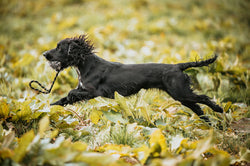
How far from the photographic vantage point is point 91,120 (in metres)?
2.35

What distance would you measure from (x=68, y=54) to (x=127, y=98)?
0.91 metres

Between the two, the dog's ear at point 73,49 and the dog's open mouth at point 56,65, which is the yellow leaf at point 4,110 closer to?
the dog's open mouth at point 56,65

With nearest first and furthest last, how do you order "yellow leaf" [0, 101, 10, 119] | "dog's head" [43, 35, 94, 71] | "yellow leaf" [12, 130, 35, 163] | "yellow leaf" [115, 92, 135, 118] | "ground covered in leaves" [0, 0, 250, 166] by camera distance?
"yellow leaf" [12, 130, 35, 163] < "ground covered in leaves" [0, 0, 250, 166] < "yellow leaf" [0, 101, 10, 119] < "yellow leaf" [115, 92, 135, 118] < "dog's head" [43, 35, 94, 71]

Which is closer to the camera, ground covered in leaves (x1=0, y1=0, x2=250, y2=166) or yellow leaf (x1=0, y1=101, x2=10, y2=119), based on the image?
ground covered in leaves (x1=0, y1=0, x2=250, y2=166)

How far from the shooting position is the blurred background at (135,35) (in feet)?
12.1

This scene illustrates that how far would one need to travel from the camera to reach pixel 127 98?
2869 millimetres

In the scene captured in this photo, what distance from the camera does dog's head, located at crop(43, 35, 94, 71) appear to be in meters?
2.63

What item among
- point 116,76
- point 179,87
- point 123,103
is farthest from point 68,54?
point 179,87

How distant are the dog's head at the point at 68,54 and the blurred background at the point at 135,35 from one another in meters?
0.88

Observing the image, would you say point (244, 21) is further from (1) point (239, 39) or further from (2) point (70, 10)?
(2) point (70, 10)

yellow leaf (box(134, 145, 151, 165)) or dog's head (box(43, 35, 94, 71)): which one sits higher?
dog's head (box(43, 35, 94, 71))

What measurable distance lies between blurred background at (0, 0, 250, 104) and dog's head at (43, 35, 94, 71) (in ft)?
2.87

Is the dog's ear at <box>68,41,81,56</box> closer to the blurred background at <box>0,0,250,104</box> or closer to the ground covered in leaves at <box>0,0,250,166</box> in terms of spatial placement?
the ground covered in leaves at <box>0,0,250,166</box>

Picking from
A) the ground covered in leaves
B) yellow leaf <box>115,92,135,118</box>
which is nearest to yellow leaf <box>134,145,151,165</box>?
the ground covered in leaves
